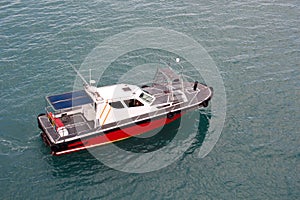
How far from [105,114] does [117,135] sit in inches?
93.3

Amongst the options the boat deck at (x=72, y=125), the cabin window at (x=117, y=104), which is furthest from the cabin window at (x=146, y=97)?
the boat deck at (x=72, y=125)

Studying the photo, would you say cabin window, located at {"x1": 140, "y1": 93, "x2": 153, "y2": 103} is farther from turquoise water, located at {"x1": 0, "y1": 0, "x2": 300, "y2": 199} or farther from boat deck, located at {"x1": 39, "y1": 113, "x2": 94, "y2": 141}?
boat deck, located at {"x1": 39, "y1": 113, "x2": 94, "y2": 141}

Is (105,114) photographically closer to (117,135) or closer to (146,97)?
(117,135)

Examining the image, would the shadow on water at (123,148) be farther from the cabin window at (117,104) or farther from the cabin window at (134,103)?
the cabin window at (117,104)

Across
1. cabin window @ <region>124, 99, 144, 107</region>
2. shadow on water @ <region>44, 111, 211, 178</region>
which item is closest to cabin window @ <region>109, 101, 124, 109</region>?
cabin window @ <region>124, 99, 144, 107</region>

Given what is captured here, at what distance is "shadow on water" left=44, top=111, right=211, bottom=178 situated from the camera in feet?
120

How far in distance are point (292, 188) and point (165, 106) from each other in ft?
46.1

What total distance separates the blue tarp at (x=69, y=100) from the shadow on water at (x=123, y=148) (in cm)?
458

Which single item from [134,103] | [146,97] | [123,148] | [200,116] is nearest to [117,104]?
[134,103]

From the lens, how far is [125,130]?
3909 cm

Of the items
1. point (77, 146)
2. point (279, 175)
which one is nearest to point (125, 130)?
point (77, 146)

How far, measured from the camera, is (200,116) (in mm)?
42656

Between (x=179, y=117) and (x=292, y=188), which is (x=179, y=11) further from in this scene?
(x=292, y=188)

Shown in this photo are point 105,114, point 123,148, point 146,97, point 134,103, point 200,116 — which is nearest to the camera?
point 105,114
